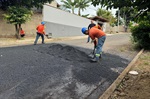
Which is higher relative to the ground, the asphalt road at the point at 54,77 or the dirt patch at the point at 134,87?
the asphalt road at the point at 54,77

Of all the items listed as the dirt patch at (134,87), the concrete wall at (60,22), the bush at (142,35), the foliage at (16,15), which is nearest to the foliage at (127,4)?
the dirt patch at (134,87)

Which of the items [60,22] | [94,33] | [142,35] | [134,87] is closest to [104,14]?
[60,22]

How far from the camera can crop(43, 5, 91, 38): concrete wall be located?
20984 mm

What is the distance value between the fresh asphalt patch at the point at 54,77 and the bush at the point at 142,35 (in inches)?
214

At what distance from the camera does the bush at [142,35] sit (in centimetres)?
1172

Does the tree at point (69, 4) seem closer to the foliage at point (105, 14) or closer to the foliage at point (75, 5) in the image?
the foliage at point (75, 5)

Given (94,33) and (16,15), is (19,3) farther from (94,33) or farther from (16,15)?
(94,33)

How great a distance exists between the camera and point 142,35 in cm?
1174

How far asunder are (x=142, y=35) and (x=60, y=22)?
13.0 meters

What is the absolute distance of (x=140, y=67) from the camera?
734 centimetres

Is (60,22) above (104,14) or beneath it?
beneath

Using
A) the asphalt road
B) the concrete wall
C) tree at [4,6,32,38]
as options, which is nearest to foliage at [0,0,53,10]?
tree at [4,6,32,38]

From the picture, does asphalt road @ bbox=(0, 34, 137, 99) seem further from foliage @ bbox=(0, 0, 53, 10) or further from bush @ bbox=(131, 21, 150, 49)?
foliage @ bbox=(0, 0, 53, 10)

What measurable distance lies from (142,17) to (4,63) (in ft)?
14.4
